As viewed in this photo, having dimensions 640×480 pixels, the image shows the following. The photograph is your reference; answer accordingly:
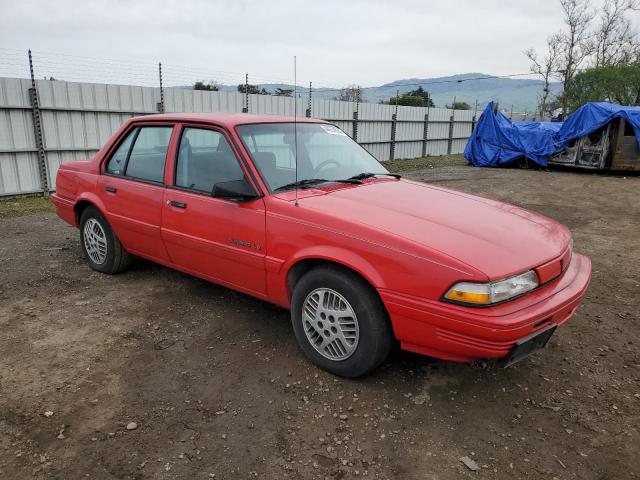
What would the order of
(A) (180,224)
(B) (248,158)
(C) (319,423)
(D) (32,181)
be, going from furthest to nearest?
(D) (32,181) → (A) (180,224) → (B) (248,158) → (C) (319,423)

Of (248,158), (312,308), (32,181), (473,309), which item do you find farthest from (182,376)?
(32,181)

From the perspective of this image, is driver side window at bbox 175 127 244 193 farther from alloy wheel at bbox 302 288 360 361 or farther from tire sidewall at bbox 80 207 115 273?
tire sidewall at bbox 80 207 115 273

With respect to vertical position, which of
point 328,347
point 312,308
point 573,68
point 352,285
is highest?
point 573,68

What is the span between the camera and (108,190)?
4.37 meters

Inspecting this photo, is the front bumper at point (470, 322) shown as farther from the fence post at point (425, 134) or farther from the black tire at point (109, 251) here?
the fence post at point (425, 134)

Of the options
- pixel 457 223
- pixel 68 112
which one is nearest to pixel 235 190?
pixel 457 223

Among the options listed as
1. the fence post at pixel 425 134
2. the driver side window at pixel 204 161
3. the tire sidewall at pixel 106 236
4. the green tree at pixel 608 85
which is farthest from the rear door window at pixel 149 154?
the green tree at pixel 608 85

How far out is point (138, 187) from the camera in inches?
160

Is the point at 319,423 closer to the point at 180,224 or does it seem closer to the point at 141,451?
the point at 141,451

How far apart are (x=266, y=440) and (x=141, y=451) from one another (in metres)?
0.63

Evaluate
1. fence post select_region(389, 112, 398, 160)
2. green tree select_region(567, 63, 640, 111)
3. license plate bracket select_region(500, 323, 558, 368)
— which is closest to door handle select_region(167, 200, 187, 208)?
license plate bracket select_region(500, 323, 558, 368)

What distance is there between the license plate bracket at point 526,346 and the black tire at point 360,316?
65cm

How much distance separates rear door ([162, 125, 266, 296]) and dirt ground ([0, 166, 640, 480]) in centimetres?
49

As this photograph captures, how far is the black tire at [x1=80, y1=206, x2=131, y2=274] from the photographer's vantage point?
14.8 ft
